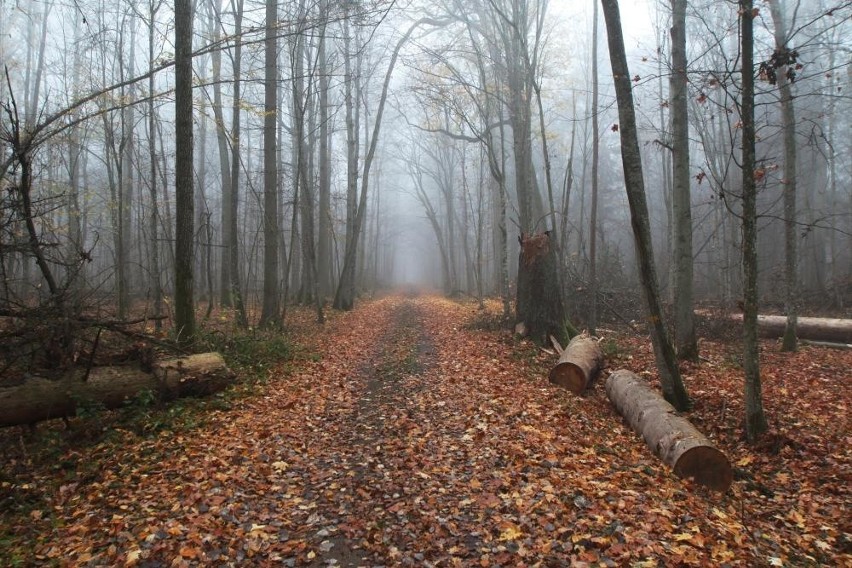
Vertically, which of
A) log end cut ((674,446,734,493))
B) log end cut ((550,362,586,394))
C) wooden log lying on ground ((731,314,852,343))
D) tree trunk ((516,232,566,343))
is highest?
tree trunk ((516,232,566,343))

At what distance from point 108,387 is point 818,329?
14.2m

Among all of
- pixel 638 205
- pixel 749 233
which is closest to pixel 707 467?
pixel 749 233

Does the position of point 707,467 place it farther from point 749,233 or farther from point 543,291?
point 543,291

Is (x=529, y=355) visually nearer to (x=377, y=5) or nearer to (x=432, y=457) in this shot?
(x=432, y=457)

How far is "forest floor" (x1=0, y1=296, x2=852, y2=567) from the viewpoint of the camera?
369 cm

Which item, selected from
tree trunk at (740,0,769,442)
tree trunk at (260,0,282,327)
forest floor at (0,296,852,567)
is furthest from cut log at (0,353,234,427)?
tree trunk at (740,0,769,442)

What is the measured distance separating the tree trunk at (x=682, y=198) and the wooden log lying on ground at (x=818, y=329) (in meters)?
3.21

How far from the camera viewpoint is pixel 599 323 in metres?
14.0

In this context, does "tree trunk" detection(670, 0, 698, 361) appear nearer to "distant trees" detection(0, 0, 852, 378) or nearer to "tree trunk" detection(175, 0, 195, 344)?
"distant trees" detection(0, 0, 852, 378)

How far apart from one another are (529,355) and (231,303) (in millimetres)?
12839

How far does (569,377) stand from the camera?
794cm

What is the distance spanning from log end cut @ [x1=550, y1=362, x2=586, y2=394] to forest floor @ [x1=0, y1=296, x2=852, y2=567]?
292 mm

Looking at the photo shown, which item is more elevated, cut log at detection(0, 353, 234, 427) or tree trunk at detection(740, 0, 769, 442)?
tree trunk at detection(740, 0, 769, 442)

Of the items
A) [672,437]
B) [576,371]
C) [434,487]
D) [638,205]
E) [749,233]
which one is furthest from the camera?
[576,371]
